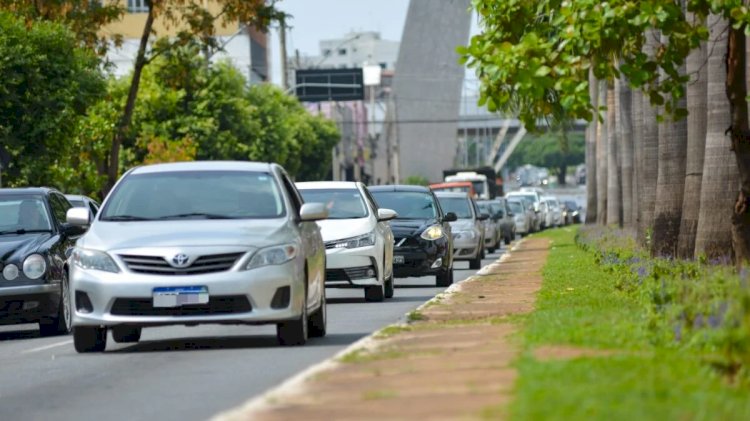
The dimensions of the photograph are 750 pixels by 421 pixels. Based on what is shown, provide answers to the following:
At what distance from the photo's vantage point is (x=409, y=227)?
3095 centimetres

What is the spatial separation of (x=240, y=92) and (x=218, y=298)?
70.7 meters

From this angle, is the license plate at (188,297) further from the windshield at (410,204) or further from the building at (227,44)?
the building at (227,44)

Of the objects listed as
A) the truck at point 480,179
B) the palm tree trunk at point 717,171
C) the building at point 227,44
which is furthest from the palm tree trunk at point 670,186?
the building at point 227,44

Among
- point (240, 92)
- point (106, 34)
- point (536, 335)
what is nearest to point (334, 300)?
point (536, 335)

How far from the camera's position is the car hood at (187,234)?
16.7 metres

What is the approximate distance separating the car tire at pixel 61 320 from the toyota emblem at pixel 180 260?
5.90 metres

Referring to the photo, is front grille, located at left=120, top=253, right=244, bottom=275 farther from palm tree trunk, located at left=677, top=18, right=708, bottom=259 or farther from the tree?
the tree

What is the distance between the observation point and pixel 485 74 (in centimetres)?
1798

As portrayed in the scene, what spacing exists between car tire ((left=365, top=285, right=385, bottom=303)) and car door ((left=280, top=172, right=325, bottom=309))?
734cm

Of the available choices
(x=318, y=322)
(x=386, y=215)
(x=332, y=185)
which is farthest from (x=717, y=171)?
(x=318, y=322)

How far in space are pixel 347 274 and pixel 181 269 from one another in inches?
367

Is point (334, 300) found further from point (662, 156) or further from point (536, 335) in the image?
point (536, 335)

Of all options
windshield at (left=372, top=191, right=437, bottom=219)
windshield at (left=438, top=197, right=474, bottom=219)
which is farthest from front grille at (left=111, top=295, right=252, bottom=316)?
windshield at (left=438, top=197, right=474, bottom=219)

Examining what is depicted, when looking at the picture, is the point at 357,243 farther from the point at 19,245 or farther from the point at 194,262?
the point at 194,262
